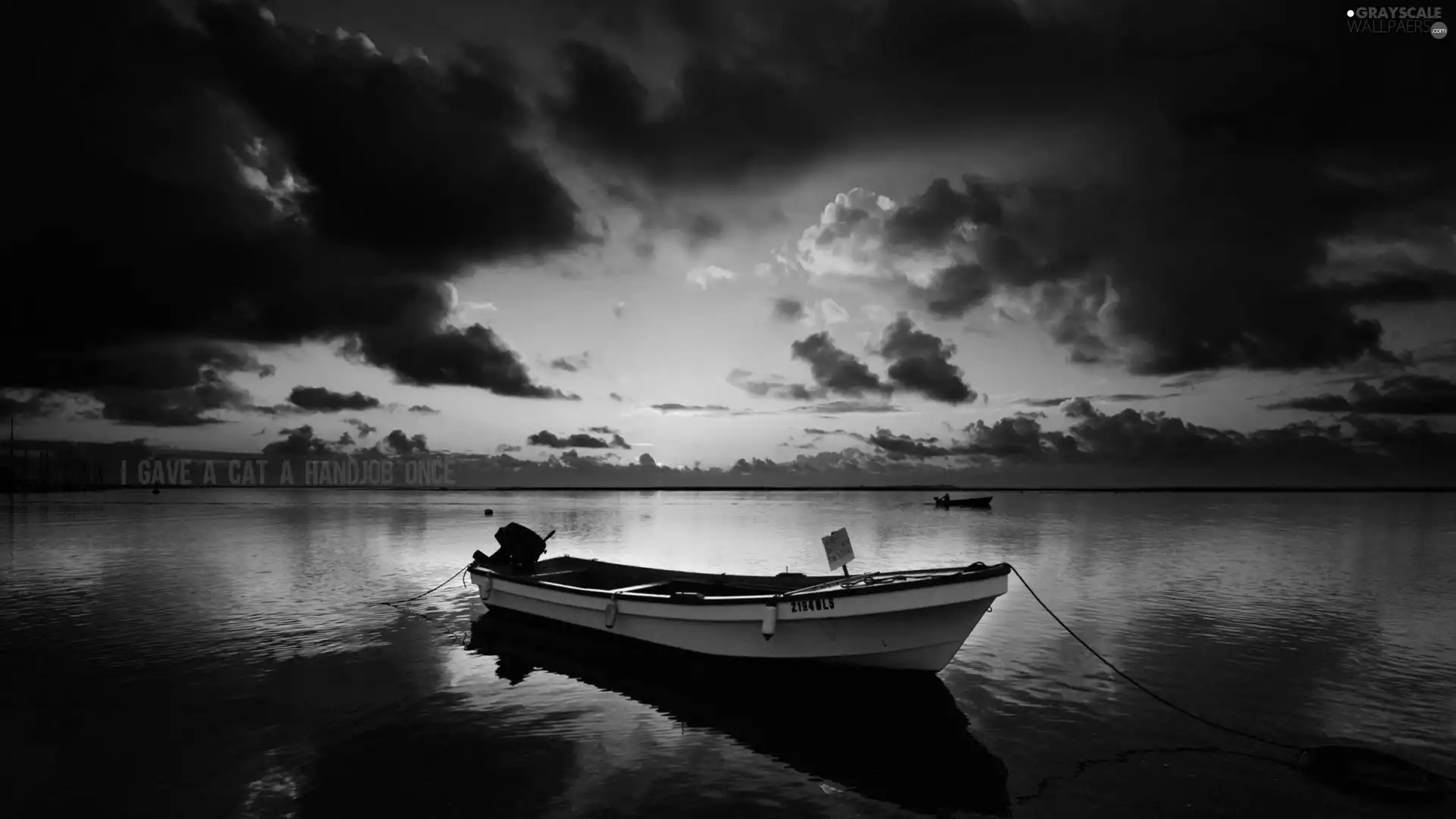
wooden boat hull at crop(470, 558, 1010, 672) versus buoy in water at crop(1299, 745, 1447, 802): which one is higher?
wooden boat hull at crop(470, 558, 1010, 672)

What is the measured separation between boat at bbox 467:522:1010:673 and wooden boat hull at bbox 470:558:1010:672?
0.06 feet

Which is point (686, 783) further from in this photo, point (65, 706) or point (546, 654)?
point (65, 706)

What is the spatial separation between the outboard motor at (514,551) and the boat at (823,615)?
5443 mm

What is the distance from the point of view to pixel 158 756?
484 inches

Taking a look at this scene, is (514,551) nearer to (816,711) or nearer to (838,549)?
(838,549)

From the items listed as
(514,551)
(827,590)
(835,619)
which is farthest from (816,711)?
(514,551)

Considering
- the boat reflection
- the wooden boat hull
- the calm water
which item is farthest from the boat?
the calm water

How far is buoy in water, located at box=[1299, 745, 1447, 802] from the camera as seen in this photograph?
10656mm

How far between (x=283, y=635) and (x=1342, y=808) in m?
24.5

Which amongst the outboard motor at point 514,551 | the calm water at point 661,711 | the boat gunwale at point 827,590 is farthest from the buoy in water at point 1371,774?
the outboard motor at point 514,551

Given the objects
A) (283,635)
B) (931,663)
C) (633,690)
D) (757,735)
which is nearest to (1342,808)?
(931,663)

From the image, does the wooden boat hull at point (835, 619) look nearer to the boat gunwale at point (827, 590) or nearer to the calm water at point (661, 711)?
the boat gunwale at point (827, 590)

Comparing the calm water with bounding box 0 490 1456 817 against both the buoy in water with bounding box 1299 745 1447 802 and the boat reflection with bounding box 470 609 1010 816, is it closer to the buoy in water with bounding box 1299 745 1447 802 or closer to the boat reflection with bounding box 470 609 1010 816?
the boat reflection with bounding box 470 609 1010 816

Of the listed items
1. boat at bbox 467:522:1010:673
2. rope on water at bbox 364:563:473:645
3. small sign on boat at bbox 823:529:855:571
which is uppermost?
small sign on boat at bbox 823:529:855:571
